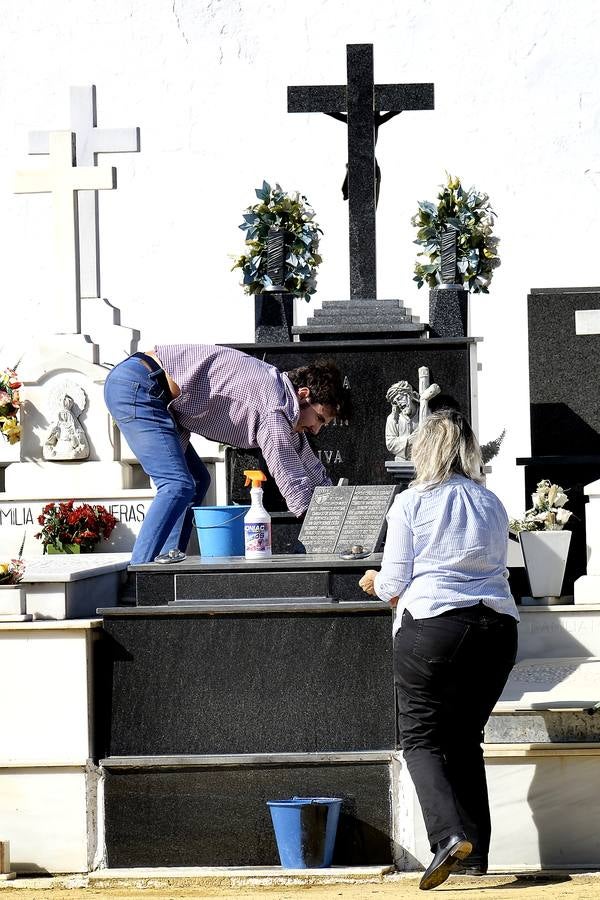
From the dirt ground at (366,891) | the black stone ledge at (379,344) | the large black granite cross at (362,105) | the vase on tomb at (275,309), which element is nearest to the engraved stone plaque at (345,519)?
the dirt ground at (366,891)

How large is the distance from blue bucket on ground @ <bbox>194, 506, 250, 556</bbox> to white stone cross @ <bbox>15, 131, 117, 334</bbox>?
9.62 ft

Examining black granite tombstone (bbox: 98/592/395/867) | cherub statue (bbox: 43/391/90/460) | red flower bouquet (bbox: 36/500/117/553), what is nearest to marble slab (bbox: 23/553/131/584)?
red flower bouquet (bbox: 36/500/117/553)

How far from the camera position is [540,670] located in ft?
17.7

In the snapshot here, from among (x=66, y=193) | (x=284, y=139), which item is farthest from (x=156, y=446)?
(x=284, y=139)

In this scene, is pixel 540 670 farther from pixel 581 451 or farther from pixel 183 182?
pixel 183 182

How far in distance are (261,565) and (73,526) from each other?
2.46 m

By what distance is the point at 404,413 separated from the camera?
677 cm

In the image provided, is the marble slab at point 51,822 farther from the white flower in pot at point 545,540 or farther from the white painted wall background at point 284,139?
the white painted wall background at point 284,139

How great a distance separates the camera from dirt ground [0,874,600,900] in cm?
416

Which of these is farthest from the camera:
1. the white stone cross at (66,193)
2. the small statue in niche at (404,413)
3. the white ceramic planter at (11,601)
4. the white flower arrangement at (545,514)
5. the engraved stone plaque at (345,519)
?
the white stone cross at (66,193)

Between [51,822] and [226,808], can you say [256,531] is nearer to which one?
[226,808]

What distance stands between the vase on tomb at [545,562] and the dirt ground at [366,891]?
1777 mm

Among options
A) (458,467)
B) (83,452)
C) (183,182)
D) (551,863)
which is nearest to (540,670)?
(551,863)

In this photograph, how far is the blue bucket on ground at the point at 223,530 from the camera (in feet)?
17.8
